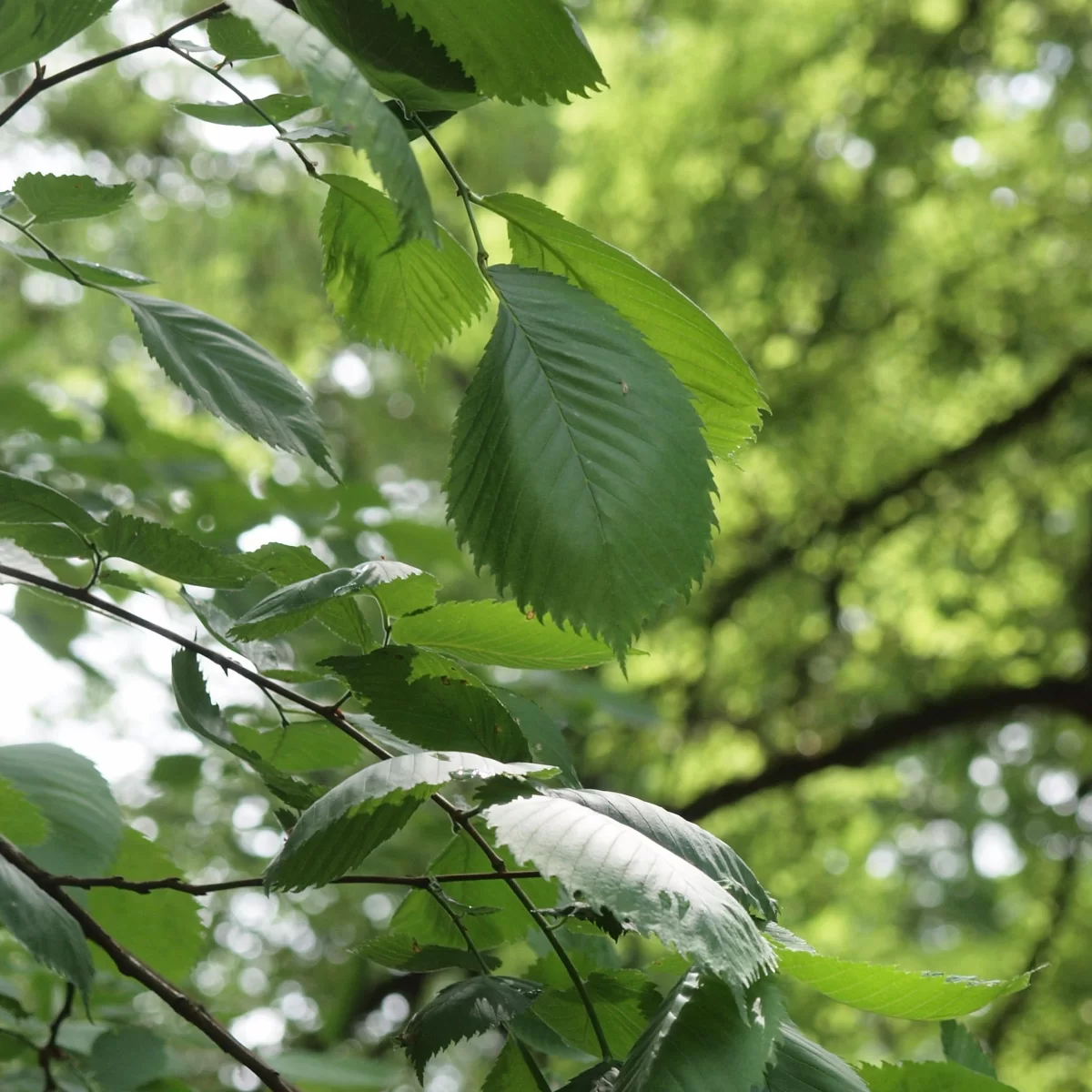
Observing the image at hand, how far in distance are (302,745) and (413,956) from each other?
0.47ft

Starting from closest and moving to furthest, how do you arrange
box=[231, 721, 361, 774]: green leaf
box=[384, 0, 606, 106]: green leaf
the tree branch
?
box=[384, 0, 606, 106]: green leaf
box=[231, 721, 361, 774]: green leaf
the tree branch

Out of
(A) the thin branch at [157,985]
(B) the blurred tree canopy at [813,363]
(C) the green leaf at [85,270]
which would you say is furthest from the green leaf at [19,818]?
(B) the blurred tree canopy at [813,363]

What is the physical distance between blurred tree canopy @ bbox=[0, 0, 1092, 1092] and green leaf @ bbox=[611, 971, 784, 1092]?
10.3 ft

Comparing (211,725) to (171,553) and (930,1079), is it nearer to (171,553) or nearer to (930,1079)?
(171,553)

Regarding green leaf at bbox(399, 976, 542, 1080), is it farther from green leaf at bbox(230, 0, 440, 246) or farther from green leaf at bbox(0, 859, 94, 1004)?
green leaf at bbox(230, 0, 440, 246)

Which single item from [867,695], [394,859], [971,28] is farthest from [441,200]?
[394,859]

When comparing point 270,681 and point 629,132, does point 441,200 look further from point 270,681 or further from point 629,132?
point 270,681

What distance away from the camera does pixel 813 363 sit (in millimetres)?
3986

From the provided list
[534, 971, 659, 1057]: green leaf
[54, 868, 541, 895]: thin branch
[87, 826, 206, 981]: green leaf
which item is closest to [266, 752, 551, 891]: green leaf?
[54, 868, 541, 895]: thin branch

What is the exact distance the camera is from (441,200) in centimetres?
423

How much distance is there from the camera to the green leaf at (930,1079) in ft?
1.44

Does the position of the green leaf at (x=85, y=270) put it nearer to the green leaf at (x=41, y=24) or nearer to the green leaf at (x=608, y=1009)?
the green leaf at (x=41, y=24)

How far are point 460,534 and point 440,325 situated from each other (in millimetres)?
164

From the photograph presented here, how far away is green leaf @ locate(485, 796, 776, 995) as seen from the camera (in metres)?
0.31
